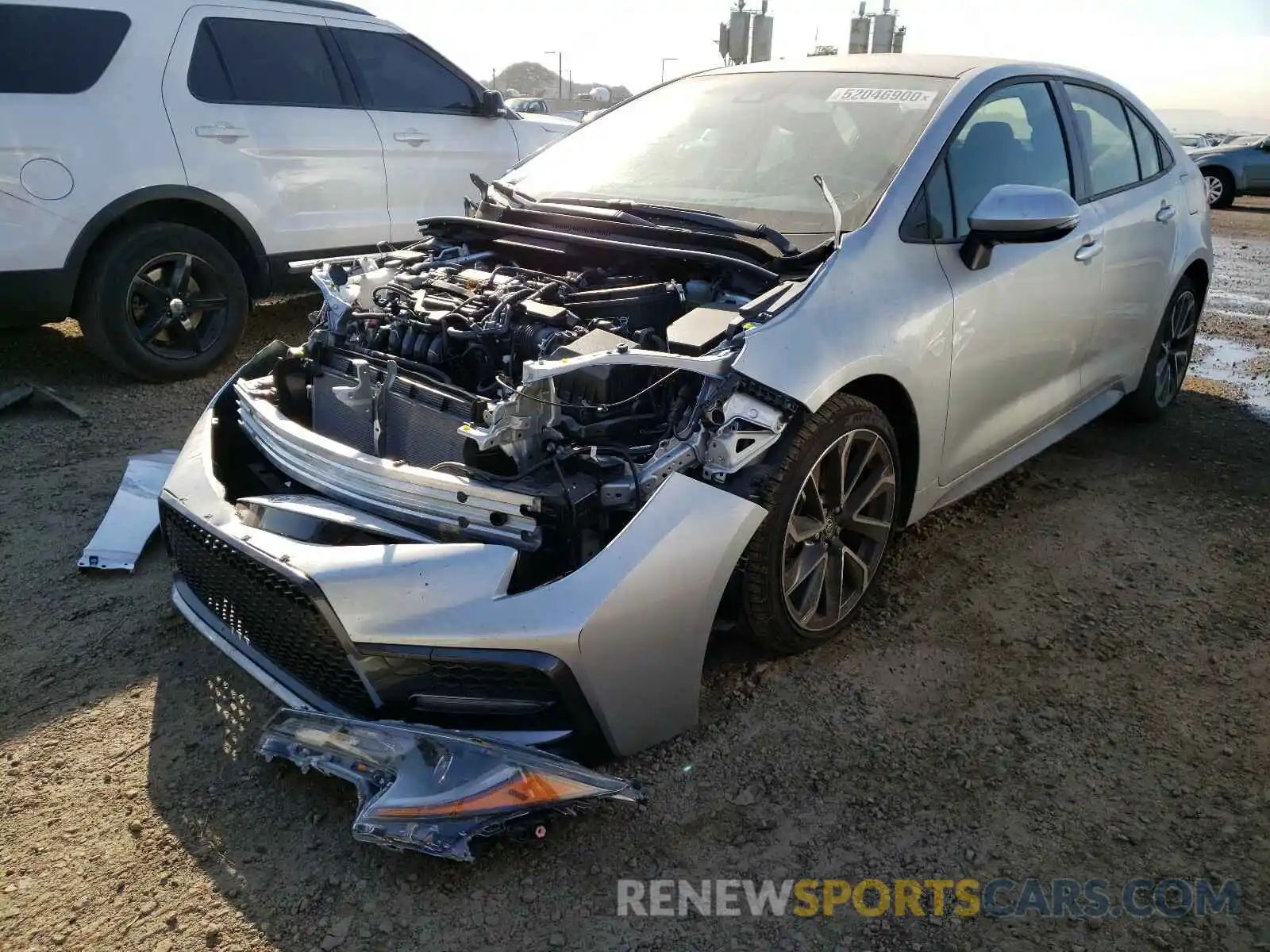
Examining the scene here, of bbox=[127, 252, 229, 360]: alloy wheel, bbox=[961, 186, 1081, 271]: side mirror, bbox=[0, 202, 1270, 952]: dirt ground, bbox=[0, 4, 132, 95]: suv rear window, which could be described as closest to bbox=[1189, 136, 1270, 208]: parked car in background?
bbox=[0, 202, 1270, 952]: dirt ground

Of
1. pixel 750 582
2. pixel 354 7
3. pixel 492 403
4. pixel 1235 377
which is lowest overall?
pixel 1235 377

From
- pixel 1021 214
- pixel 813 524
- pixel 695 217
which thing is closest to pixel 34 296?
pixel 695 217

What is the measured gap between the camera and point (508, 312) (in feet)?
9.25

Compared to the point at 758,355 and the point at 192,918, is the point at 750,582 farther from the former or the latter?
the point at 192,918

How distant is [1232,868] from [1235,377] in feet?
15.5

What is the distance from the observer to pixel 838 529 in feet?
9.42

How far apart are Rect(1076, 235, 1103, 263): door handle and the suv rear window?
4.77 metres

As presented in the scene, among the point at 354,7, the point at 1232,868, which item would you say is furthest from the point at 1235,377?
the point at 354,7

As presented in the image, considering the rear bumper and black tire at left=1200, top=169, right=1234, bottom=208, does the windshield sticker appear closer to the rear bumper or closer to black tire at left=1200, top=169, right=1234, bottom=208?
the rear bumper

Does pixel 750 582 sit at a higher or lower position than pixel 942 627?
higher

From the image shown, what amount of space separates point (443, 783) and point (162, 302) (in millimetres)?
4184

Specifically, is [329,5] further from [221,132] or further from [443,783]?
[443,783]

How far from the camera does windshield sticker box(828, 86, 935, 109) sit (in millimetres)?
3295

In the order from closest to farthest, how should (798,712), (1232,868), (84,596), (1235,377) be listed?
(1232,868), (798,712), (84,596), (1235,377)
